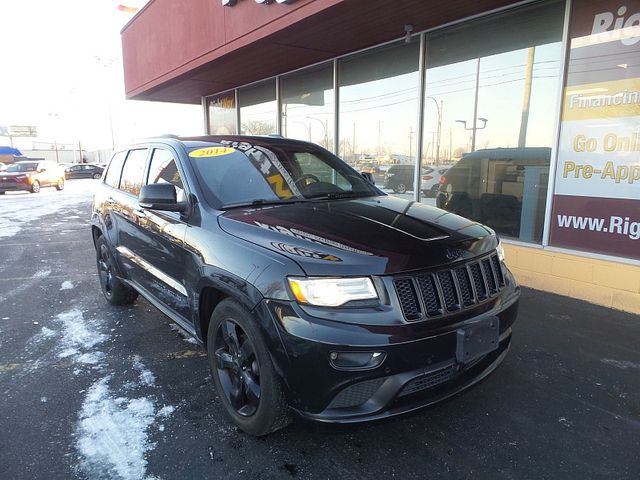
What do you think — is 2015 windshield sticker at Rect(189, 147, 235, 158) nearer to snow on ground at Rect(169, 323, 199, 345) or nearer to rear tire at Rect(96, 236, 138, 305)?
snow on ground at Rect(169, 323, 199, 345)

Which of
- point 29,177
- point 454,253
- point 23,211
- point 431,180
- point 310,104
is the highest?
point 310,104

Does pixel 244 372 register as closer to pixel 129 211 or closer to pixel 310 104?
pixel 129 211

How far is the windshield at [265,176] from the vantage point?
3.16m

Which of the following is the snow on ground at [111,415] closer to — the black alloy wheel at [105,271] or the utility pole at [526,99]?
the black alloy wheel at [105,271]

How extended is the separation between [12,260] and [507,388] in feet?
25.9

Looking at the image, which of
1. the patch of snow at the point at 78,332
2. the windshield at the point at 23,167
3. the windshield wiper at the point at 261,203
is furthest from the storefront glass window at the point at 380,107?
the windshield at the point at 23,167

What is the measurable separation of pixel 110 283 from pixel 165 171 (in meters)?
2.04

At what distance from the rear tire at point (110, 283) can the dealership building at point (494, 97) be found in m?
3.80

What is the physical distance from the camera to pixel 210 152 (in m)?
3.45

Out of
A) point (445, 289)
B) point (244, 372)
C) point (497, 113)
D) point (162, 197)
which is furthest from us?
point (497, 113)

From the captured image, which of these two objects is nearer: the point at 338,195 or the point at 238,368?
the point at 238,368

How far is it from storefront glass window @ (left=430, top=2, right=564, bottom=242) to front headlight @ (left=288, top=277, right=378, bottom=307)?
4.27 meters

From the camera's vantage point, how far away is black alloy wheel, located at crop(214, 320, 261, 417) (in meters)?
2.51

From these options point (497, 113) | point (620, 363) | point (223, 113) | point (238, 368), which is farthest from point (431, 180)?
point (223, 113)
